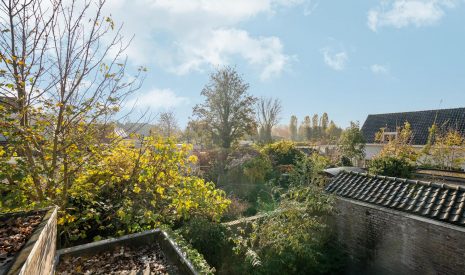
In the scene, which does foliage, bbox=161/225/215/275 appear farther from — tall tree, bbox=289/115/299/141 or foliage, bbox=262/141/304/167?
tall tree, bbox=289/115/299/141

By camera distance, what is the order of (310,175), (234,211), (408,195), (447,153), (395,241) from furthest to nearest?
(447,153) < (310,175) < (234,211) < (408,195) < (395,241)

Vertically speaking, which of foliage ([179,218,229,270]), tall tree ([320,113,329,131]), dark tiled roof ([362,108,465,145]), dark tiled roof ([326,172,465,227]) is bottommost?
foliage ([179,218,229,270])

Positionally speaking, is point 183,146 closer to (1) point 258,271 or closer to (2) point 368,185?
(1) point 258,271

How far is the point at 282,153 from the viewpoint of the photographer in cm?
1986

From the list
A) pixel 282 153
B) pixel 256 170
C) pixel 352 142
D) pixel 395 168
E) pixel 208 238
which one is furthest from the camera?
pixel 282 153

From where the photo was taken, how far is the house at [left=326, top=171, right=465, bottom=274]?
18.9ft

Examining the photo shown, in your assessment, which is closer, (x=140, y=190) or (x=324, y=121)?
(x=140, y=190)

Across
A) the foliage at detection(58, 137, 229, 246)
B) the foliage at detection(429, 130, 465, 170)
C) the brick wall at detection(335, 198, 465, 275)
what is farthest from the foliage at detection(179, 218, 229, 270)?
the foliage at detection(429, 130, 465, 170)

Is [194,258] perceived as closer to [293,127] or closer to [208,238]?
[208,238]

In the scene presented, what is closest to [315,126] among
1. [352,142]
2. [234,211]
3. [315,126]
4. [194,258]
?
[315,126]

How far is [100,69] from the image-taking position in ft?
16.6

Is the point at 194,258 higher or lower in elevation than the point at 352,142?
lower

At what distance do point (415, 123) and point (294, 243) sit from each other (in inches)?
955

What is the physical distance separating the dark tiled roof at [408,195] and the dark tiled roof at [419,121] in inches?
682
